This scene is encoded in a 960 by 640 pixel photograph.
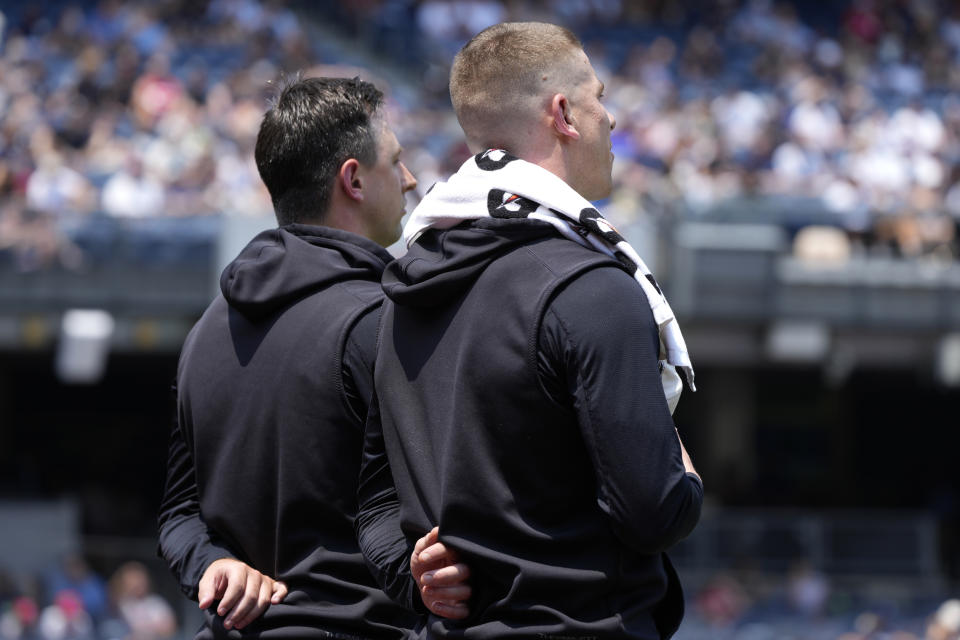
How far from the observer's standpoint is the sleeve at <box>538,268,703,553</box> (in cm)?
199

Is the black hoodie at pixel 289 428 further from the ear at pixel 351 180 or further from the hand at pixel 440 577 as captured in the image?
the hand at pixel 440 577

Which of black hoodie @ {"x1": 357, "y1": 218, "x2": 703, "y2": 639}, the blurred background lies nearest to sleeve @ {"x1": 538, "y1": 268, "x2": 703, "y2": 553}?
black hoodie @ {"x1": 357, "y1": 218, "x2": 703, "y2": 639}

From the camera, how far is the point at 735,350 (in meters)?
12.5

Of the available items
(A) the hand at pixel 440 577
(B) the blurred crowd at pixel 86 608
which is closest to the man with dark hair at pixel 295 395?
(A) the hand at pixel 440 577

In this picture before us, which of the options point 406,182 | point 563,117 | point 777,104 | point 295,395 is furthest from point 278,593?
point 777,104

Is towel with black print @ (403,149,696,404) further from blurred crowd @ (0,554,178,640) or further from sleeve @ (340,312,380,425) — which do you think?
blurred crowd @ (0,554,178,640)

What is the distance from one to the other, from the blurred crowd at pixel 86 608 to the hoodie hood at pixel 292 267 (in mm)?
7236

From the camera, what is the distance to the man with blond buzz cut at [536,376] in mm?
2004

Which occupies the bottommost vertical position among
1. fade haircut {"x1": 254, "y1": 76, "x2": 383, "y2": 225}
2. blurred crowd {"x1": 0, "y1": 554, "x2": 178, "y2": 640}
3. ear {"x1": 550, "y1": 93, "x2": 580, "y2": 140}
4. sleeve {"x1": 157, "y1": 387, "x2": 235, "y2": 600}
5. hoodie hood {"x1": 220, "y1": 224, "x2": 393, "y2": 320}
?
blurred crowd {"x1": 0, "y1": 554, "x2": 178, "y2": 640}

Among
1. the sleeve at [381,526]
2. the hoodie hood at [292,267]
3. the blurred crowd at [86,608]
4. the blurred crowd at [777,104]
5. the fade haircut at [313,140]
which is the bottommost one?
the blurred crowd at [86,608]

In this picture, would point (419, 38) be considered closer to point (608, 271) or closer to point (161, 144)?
point (161, 144)

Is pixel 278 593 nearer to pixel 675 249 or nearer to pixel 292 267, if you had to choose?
pixel 292 267

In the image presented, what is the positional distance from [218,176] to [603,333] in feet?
34.3

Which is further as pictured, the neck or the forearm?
the forearm
